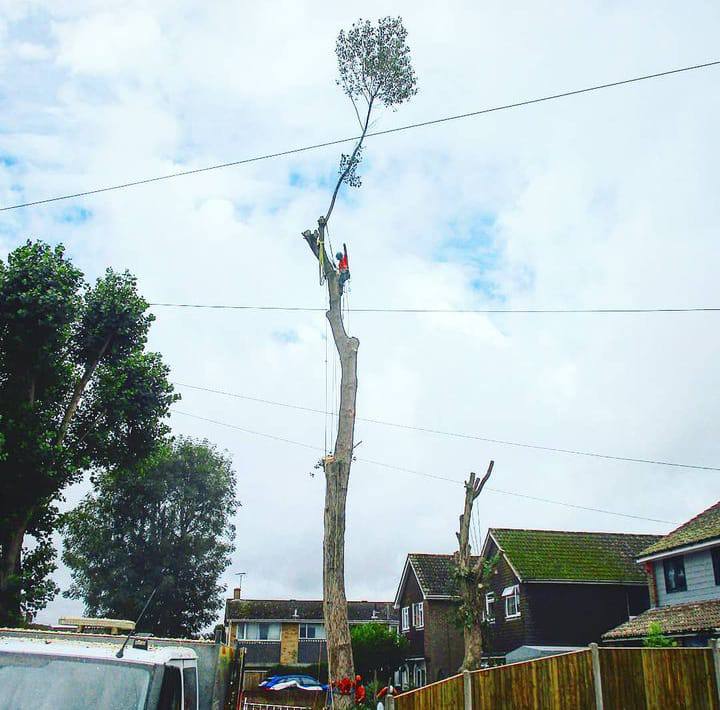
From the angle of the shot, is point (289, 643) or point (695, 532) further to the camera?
point (289, 643)

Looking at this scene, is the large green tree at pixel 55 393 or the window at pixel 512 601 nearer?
the large green tree at pixel 55 393

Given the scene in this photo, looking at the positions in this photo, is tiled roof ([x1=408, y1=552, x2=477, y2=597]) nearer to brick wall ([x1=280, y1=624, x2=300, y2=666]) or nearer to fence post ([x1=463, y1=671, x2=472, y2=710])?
brick wall ([x1=280, y1=624, x2=300, y2=666])

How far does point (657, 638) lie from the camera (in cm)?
2333

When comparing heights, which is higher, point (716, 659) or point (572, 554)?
point (572, 554)

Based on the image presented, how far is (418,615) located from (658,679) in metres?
34.0

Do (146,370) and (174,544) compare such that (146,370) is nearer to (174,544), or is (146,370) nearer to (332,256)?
(332,256)

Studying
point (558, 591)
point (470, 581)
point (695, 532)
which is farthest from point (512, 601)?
point (470, 581)

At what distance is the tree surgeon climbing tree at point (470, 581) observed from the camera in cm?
2150

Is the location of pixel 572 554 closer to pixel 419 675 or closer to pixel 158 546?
pixel 419 675

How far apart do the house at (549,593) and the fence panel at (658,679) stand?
21067mm

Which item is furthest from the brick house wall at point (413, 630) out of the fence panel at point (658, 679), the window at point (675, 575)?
the fence panel at point (658, 679)

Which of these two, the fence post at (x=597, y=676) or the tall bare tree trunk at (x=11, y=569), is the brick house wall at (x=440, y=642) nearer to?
Result: the tall bare tree trunk at (x=11, y=569)

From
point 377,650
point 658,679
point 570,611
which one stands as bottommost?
point 658,679

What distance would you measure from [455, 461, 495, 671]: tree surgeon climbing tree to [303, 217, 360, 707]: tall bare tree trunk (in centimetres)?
837
